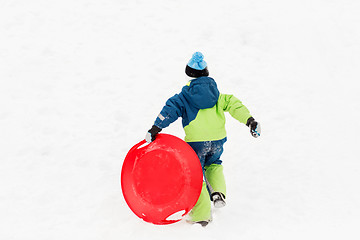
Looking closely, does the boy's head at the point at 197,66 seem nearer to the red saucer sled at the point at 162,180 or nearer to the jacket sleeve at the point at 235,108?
the jacket sleeve at the point at 235,108

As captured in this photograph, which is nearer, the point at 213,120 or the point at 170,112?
the point at 170,112

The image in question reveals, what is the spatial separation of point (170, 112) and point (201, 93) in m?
0.31

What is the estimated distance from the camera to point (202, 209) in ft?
11.2

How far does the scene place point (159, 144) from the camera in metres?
3.35

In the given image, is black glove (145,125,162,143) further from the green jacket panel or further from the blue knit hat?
the blue knit hat

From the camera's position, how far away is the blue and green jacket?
11.3 feet

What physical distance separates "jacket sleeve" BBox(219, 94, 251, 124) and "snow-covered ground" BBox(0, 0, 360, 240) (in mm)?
874

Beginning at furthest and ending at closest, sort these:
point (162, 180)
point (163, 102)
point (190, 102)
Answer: point (163, 102) → point (190, 102) → point (162, 180)

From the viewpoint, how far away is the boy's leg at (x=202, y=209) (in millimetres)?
3406

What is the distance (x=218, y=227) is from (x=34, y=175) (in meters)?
1.97

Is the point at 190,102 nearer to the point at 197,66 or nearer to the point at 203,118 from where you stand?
the point at 203,118

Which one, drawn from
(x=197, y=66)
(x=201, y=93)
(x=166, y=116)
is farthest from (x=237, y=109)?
(x=166, y=116)

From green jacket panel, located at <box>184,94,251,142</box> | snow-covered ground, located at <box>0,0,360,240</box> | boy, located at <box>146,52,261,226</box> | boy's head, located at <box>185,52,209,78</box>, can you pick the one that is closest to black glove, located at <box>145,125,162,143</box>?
boy, located at <box>146,52,261,226</box>

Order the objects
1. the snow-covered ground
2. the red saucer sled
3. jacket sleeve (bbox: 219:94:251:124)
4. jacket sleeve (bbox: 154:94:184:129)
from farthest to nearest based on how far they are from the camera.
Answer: the snow-covered ground < jacket sleeve (bbox: 219:94:251:124) < jacket sleeve (bbox: 154:94:184:129) < the red saucer sled
